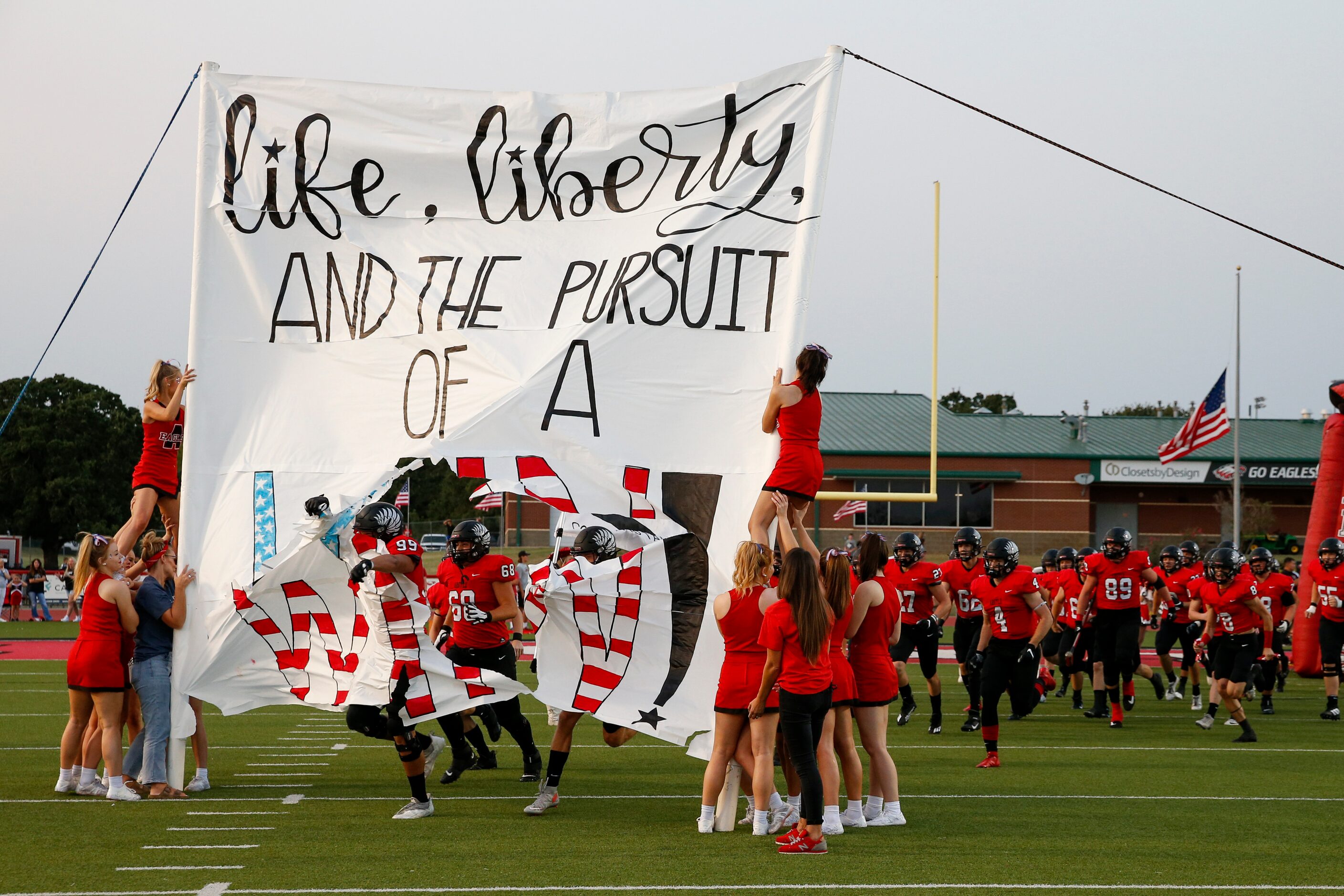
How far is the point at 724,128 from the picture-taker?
795 centimetres

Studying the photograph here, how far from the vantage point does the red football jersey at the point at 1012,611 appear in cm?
1022

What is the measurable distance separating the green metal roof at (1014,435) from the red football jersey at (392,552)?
3792 cm

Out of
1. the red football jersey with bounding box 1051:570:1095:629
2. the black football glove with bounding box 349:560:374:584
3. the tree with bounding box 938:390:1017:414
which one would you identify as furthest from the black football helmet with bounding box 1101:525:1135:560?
the tree with bounding box 938:390:1017:414

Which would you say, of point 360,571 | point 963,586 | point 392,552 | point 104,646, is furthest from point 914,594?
point 104,646

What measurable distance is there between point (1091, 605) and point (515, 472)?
845 centimetres

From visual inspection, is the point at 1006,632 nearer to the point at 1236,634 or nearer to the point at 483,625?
the point at 1236,634

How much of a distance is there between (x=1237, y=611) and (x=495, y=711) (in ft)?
23.9

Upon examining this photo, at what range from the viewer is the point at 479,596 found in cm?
908

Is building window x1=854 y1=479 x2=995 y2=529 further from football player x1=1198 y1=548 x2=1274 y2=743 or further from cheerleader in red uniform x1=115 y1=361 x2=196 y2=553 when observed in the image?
cheerleader in red uniform x1=115 y1=361 x2=196 y2=553

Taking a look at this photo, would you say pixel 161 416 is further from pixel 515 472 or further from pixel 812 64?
pixel 812 64

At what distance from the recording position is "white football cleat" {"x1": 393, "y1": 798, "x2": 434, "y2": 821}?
7.50 metres

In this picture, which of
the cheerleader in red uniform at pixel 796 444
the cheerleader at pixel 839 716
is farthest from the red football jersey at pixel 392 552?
the cheerleader at pixel 839 716

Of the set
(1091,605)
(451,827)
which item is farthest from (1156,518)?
(451,827)

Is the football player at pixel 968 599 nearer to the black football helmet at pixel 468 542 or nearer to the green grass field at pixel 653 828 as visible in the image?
the green grass field at pixel 653 828
